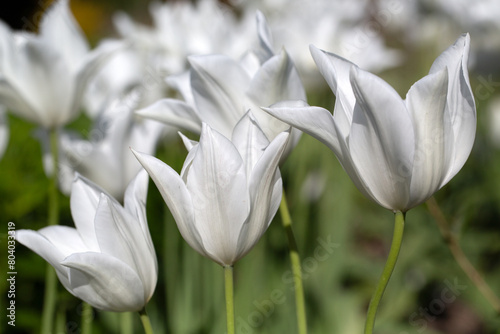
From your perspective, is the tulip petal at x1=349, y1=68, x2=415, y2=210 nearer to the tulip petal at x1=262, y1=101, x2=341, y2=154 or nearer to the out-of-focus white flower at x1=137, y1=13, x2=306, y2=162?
the tulip petal at x1=262, y1=101, x2=341, y2=154

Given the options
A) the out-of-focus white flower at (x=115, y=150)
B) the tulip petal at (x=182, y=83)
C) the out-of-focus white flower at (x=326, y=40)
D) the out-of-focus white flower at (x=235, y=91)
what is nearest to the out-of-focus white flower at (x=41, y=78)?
the out-of-focus white flower at (x=115, y=150)

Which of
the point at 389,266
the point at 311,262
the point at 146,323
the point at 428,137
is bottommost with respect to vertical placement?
the point at 311,262

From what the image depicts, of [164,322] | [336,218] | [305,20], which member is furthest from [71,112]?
[305,20]

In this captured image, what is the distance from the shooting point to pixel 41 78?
0.96 m

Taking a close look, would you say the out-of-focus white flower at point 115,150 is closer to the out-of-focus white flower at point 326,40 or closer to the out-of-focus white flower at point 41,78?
the out-of-focus white flower at point 41,78

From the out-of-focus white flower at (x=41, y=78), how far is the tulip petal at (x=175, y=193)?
20.5 inches

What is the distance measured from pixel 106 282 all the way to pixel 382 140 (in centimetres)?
28

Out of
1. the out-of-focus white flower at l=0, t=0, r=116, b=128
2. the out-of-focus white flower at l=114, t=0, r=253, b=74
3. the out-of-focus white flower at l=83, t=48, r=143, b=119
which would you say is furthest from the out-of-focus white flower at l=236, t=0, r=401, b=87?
the out-of-focus white flower at l=0, t=0, r=116, b=128

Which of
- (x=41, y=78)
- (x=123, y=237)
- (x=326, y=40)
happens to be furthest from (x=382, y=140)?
(x=326, y=40)

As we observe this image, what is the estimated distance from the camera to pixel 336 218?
1.50 meters

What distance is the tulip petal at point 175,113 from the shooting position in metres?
0.65

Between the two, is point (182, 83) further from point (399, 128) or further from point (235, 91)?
point (399, 128)

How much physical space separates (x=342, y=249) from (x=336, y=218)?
0.30 feet

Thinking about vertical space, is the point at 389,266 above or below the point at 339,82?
below
